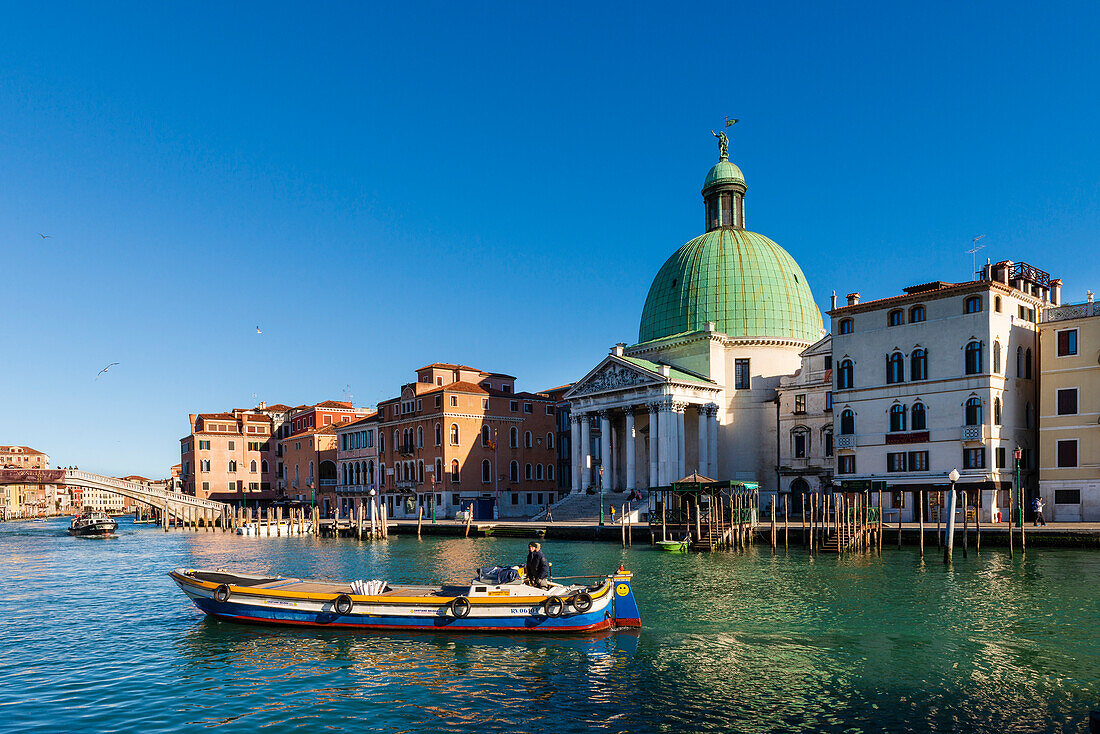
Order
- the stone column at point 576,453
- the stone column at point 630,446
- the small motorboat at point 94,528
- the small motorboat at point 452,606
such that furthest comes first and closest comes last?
the small motorboat at point 94,528
the stone column at point 576,453
the stone column at point 630,446
the small motorboat at point 452,606

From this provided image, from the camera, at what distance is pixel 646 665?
701 inches

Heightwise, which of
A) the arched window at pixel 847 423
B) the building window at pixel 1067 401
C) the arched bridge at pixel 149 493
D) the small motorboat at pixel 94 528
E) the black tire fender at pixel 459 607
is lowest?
the small motorboat at pixel 94 528

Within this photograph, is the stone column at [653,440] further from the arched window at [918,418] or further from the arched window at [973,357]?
the arched window at [973,357]

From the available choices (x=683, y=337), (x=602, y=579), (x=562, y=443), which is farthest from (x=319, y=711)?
(x=562, y=443)

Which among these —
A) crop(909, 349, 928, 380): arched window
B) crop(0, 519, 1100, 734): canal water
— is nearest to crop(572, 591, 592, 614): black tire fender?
crop(0, 519, 1100, 734): canal water

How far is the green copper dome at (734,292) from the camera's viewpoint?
214ft

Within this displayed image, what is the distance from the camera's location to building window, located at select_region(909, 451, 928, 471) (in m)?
45.8

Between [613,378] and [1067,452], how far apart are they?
29615mm

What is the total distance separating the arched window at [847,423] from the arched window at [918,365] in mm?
4299

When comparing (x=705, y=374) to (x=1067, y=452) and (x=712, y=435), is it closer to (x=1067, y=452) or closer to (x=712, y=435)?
(x=712, y=435)

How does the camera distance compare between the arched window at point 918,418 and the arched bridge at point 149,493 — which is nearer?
the arched window at point 918,418

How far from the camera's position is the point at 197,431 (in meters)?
96.6

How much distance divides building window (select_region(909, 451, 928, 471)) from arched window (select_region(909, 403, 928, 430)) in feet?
4.30

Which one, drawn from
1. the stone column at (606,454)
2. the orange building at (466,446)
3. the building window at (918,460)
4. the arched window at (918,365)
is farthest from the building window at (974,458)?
the orange building at (466,446)
